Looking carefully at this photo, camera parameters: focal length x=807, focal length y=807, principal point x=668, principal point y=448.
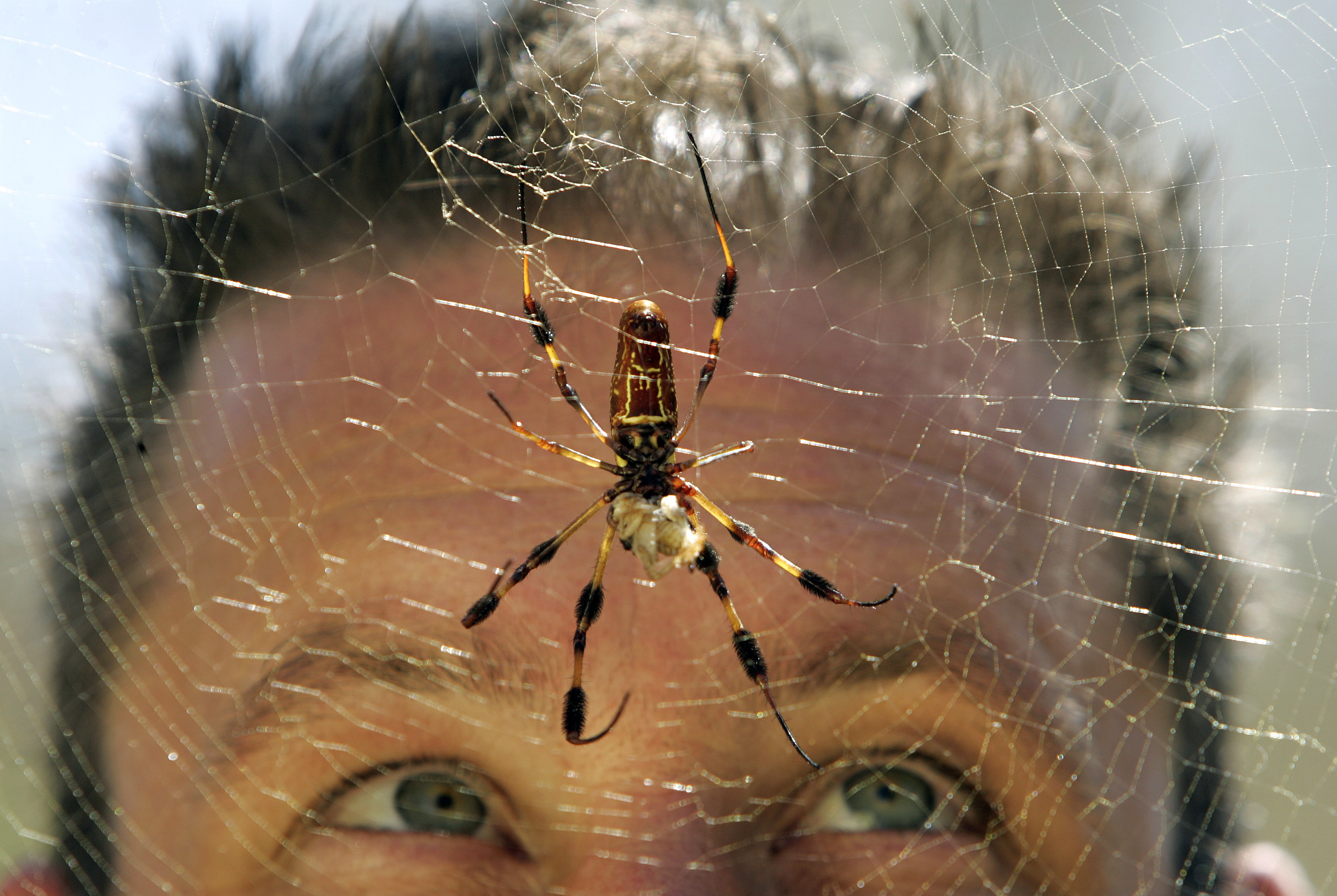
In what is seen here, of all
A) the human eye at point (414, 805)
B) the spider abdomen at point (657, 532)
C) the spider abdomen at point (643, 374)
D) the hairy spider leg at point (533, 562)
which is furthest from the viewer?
the human eye at point (414, 805)

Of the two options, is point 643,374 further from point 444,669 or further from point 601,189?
point 444,669

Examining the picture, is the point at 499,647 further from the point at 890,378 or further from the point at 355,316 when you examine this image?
the point at 890,378

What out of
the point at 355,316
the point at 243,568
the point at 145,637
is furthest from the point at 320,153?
the point at 145,637

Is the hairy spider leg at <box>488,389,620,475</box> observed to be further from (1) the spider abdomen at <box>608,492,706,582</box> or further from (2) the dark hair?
(2) the dark hair

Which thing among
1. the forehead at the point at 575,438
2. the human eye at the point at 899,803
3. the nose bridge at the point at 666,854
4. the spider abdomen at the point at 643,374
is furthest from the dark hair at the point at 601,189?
the nose bridge at the point at 666,854

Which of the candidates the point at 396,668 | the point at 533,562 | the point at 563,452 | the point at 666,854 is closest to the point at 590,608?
the point at 533,562

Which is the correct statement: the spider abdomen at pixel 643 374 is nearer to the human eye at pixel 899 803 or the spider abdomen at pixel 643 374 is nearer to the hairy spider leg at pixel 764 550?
the hairy spider leg at pixel 764 550

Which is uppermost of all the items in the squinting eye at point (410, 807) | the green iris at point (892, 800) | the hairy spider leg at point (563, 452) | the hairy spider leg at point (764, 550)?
the hairy spider leg at point (563, 452)

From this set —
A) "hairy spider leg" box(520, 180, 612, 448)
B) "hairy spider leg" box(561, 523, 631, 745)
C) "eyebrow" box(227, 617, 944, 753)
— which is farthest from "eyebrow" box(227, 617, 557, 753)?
"hairy spider leg" box(520, 180, 612, 448)
